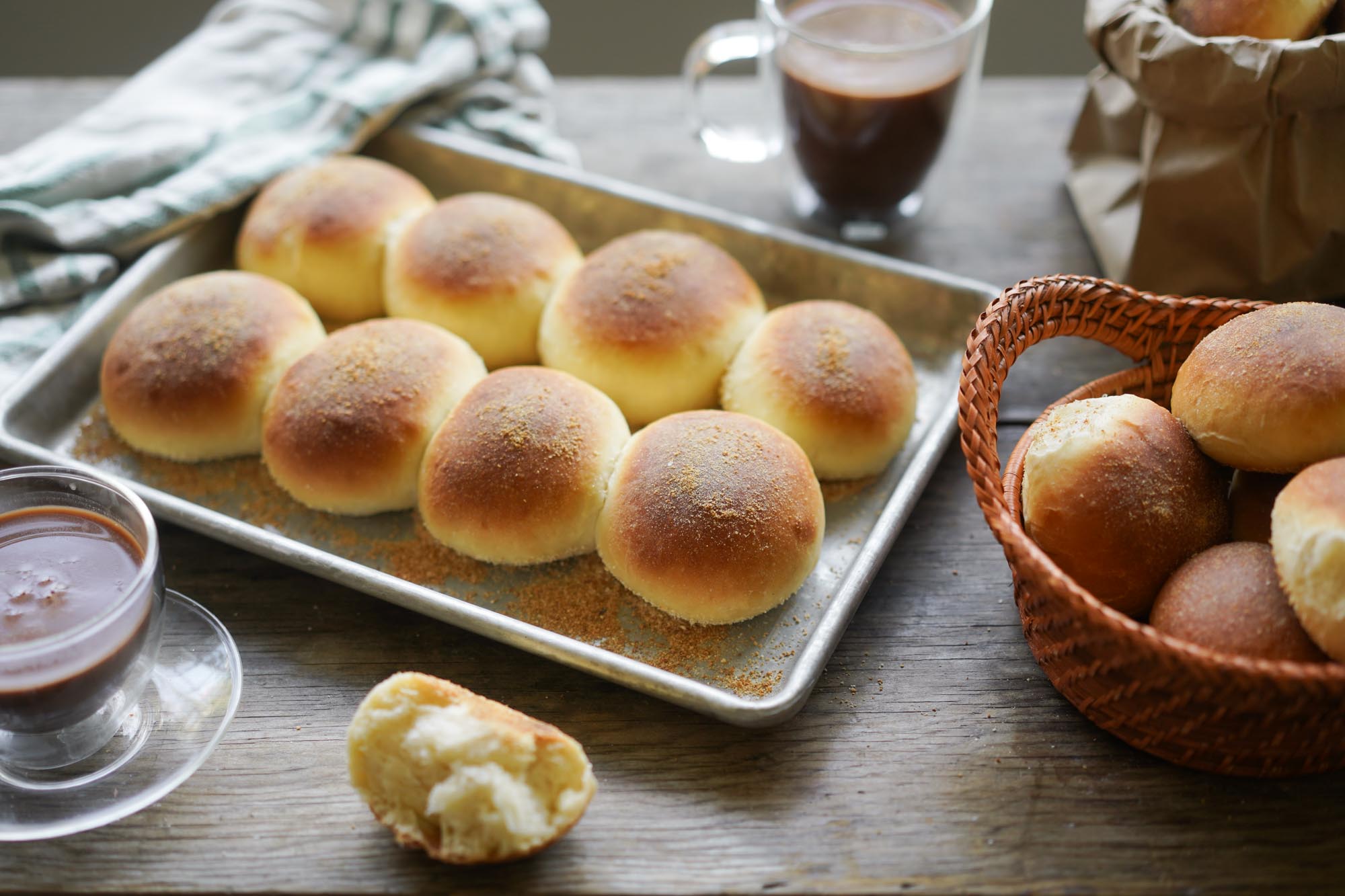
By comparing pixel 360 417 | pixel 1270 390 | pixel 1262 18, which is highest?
pixel 1262 18

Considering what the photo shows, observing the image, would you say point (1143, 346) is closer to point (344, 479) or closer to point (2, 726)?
point (344, 479)

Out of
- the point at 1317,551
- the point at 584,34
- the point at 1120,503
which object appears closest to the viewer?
the point at 1317,551

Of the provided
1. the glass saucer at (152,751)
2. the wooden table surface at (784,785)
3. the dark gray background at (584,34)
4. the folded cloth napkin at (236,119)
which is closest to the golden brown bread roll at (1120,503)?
the wooden table surface at (784,785)

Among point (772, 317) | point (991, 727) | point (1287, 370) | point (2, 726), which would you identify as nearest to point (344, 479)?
point (2, 726)

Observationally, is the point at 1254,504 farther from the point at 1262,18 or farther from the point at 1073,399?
the point at 1262,18

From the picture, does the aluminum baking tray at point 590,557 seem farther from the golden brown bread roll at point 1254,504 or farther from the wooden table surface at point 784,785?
the golden brown bread roll at point 1254,504

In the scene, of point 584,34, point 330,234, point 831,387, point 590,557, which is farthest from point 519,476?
point 584,34

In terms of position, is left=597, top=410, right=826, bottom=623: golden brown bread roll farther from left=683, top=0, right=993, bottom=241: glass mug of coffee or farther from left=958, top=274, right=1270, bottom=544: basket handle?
left=683, top=0, right=993, bottom=241: glass mug of coffee

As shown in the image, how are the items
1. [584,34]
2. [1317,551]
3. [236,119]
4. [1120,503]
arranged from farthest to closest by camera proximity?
[584,34]
[236,119]
[1120,503]
[1317,551]
